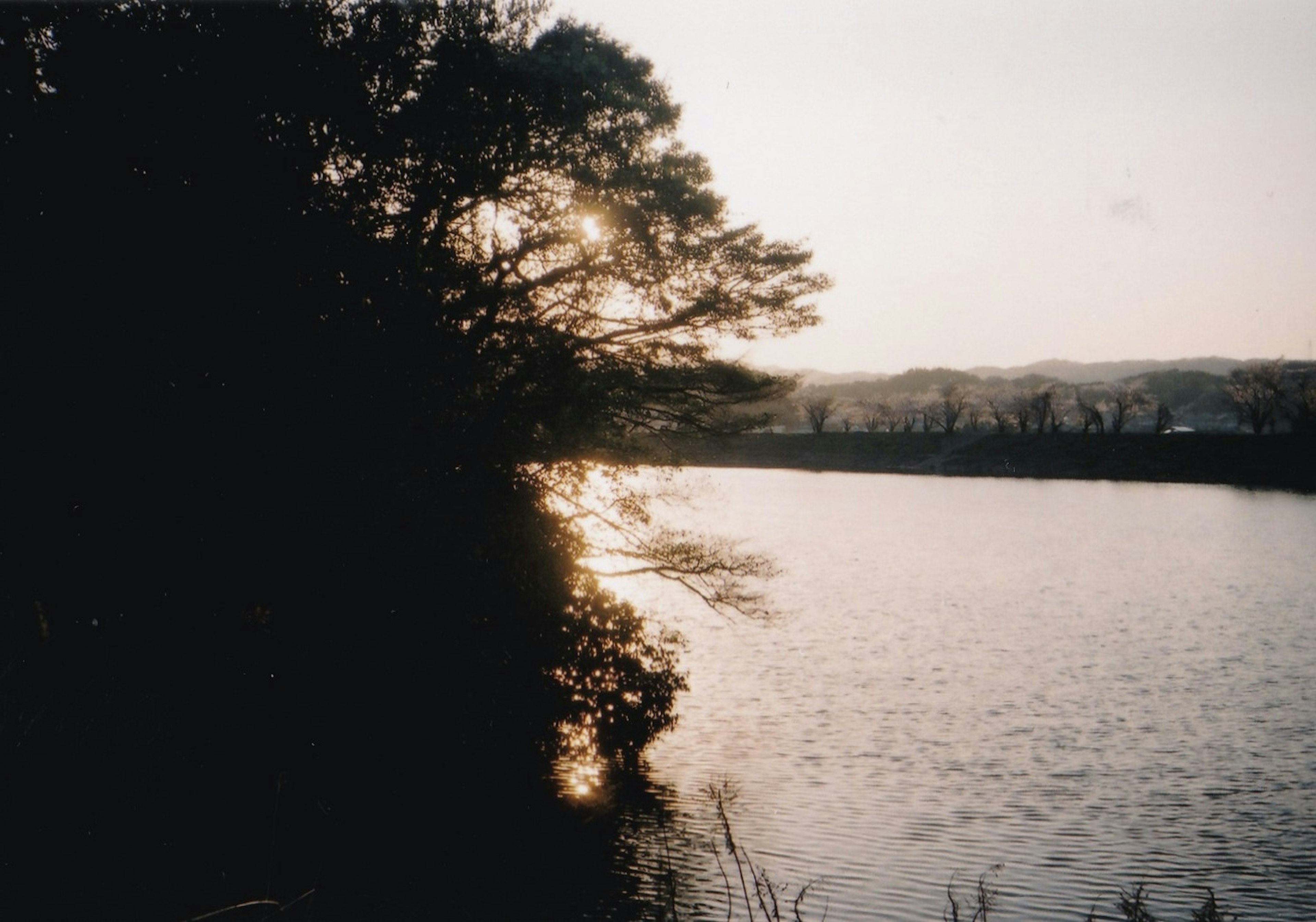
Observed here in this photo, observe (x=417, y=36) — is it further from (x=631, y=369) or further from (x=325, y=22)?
(x=631, y=369)

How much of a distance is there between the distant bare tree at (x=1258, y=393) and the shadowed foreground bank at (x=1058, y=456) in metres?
7.42

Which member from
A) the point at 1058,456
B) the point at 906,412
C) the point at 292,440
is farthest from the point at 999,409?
the point at 292,440

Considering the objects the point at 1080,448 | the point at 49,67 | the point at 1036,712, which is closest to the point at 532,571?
the point at 49,67

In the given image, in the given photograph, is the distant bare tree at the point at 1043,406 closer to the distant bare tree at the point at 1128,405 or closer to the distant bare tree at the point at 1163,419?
the distant bare tree at the point at 1128,405

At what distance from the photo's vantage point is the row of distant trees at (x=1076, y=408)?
12625cm

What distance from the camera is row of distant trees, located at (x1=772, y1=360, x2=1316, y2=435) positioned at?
126m

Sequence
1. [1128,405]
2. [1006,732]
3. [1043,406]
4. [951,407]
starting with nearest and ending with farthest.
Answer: [1006,732] → [1043,406] → [1128,405] → [951,407]

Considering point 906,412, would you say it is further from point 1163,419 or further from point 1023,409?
point 1163,419

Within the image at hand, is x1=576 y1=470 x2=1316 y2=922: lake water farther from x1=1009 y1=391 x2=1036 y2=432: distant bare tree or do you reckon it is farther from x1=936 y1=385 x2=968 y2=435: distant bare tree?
x1=936 y1=385 x2=968 y2=435: distant bare tree

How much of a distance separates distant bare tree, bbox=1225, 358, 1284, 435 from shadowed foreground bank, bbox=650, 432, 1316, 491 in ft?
24.3

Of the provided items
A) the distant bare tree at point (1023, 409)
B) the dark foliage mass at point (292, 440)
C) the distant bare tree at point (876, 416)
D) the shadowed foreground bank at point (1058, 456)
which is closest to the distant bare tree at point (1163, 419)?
the shadowed foreground bank at point (1058, 456)

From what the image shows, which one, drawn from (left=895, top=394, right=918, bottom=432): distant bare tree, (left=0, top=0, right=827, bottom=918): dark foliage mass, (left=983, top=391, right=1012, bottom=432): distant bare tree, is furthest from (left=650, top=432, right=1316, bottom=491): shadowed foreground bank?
(left=0, top=0, right=827, bottom=918): dark foliage mass

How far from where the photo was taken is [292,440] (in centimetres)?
1695

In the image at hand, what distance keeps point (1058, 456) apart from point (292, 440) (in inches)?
4511
